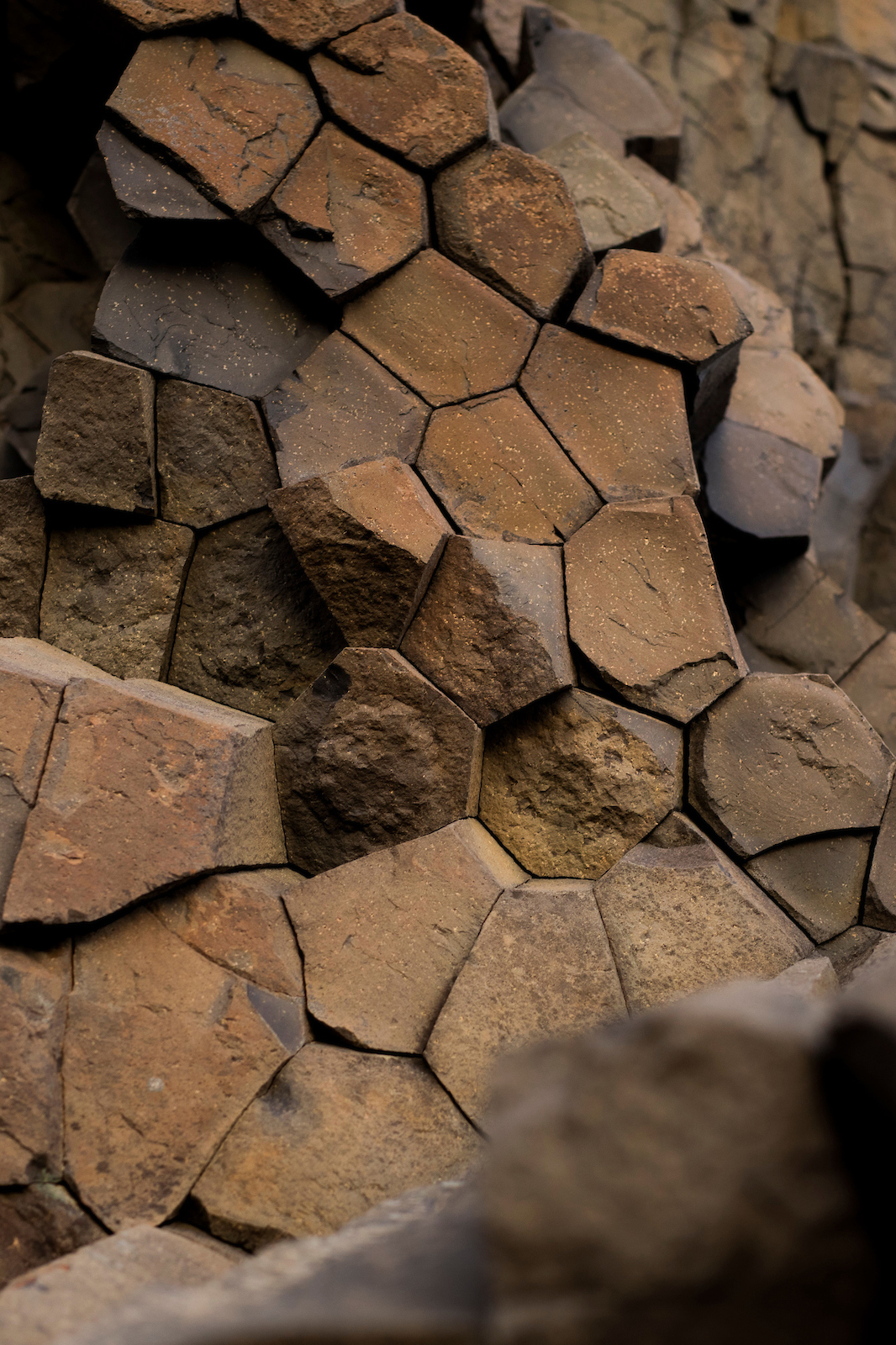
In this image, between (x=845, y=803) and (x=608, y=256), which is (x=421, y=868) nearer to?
(x=845, y=803)

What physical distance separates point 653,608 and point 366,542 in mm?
655

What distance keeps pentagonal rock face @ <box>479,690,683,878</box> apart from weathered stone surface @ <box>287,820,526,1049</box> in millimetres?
168

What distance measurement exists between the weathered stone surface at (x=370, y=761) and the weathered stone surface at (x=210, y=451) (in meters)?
0.51

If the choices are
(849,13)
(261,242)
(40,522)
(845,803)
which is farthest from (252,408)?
(849,13)

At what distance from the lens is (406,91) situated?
244cm

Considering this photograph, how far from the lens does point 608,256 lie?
7.95ft

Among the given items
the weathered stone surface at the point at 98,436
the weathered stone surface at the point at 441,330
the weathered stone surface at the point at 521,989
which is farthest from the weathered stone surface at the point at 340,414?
the weathered stone surface at the point at 521,989

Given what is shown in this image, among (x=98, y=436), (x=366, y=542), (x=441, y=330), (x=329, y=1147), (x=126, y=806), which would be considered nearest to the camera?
(x=329, y=1147)

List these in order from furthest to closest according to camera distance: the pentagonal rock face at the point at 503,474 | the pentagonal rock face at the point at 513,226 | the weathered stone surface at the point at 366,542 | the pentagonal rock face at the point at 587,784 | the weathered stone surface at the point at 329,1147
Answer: the pentagonal rock face at the point at 513,226, the pentagonal rock face at the point at 503,474, the pentagonal rock face at the point at 587,784, the weathered stone surface at the point at 366,542, the weathered stone surface at the point at 329,1147

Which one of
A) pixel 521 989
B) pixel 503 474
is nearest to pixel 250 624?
pixel 503 474

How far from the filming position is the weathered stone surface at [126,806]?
1.83 m

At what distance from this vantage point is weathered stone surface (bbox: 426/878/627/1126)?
187 centimetres

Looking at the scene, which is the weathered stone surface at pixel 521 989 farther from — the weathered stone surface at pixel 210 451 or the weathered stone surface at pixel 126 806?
the weathered stone surface at pixel 210 451

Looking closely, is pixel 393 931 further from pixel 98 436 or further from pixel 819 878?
pixel 98 436
